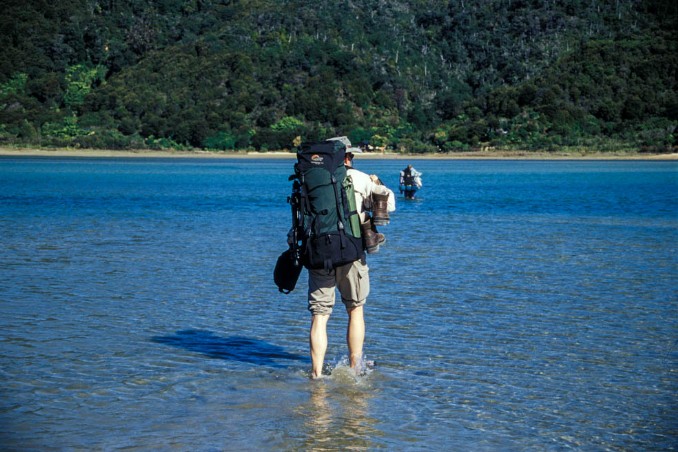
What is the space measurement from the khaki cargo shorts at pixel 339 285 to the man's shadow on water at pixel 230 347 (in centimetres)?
123

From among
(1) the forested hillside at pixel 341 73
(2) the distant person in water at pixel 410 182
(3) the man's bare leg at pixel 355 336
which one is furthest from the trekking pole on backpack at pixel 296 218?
(1) the forested hillside at pixel 341 73

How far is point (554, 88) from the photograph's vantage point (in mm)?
128750

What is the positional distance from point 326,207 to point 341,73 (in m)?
151

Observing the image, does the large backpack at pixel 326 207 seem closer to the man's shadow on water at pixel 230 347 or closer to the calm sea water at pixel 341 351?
the calm sea water at pixel 341 351

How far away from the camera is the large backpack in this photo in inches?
290

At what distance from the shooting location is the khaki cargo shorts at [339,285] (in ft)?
24.9

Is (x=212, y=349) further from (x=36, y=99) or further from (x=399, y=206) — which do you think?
(x=36, y=99)

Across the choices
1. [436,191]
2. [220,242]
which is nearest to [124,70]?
[436,191]

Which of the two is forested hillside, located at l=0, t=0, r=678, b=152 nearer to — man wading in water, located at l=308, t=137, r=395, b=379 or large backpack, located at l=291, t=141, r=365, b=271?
man wading in water, located at l=308, t=137, r=395, b=379

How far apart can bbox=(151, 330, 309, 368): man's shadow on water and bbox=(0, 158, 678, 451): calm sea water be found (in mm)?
30

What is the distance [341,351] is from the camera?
9289mm

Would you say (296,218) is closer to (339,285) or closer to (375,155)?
(339,285)

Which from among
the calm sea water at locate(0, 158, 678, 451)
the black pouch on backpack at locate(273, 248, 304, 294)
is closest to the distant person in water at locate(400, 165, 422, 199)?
the calm sea water at locate(0, 158, 678, 451)

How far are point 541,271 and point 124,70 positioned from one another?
502ft
